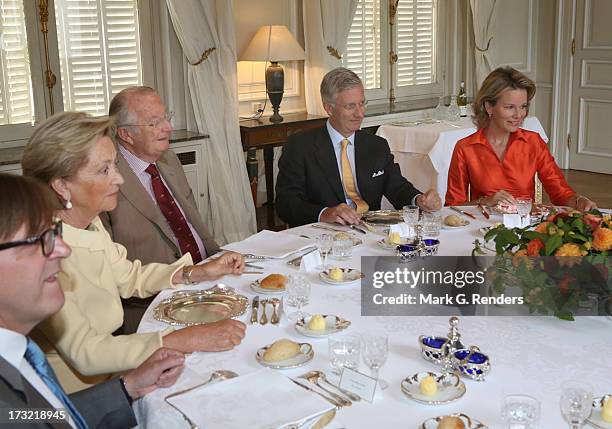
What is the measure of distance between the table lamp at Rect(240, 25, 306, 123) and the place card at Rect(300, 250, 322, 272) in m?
3.28

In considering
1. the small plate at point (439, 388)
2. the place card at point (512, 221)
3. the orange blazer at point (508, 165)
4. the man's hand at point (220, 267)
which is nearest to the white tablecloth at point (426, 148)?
the orange blazer at point (508, 165)

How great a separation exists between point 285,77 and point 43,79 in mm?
2035

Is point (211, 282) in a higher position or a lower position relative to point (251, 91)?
lower

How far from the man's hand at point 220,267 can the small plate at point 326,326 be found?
49cm

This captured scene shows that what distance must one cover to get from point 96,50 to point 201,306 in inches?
134

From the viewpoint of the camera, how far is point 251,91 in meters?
6.02

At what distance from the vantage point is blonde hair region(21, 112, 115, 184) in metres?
2.10

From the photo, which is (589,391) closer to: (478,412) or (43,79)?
(478,412)

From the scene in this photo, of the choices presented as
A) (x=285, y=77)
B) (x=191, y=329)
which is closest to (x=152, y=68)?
(x=285, y=77)

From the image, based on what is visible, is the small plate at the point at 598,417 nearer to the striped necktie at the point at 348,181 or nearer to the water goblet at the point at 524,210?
the water goblet at the point at 524,210

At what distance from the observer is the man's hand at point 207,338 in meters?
1.87

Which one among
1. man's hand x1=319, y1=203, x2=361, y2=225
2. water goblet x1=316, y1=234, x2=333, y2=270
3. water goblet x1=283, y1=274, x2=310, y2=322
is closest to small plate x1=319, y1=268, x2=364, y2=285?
water goblet x1=316, y1=234, x2=333, y2=270

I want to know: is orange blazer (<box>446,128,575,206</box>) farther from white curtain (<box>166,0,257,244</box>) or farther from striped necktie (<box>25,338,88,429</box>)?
striped necktie (<box>25,338,88,429</box>)

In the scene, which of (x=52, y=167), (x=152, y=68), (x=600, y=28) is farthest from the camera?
(x=600, y=28)
